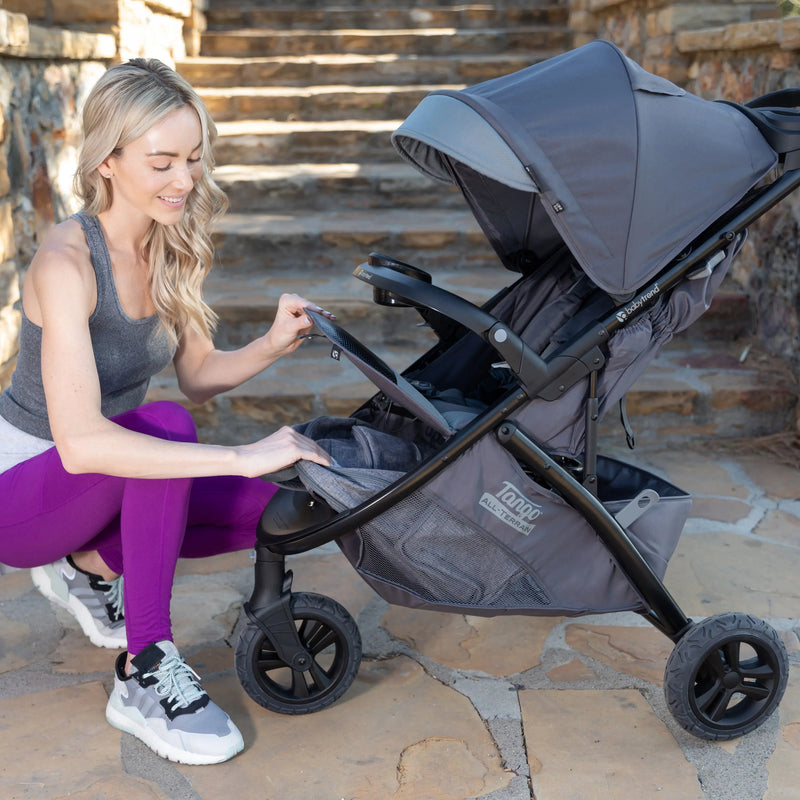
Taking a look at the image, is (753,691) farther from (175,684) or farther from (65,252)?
(65,252)

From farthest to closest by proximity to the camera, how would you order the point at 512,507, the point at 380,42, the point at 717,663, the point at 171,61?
the point at 380,42, the point at 171,61, the point at 717,663, the point at 512,507

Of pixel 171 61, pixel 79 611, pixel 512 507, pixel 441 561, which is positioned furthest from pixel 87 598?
pixel 171 61

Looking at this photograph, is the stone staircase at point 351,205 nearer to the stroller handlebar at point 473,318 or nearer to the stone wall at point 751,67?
the stone wall at point 751,67

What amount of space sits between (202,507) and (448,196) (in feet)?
8.94

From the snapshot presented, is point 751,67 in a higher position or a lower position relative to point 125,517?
higher

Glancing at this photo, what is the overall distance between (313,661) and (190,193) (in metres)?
0.94

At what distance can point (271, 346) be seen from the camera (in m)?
2.05

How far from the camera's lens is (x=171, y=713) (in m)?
1.85

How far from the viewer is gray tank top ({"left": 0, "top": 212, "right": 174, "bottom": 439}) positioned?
6.19 ft

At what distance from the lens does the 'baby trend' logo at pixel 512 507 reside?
5.73ft

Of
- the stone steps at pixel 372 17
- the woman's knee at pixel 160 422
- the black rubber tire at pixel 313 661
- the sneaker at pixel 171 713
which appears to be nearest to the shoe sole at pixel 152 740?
the sneaker at pixel 171 713

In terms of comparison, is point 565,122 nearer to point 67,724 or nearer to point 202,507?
point 202,507

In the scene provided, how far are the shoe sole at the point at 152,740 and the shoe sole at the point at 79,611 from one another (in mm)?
256

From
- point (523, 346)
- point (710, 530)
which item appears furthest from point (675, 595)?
point (523, 346)
